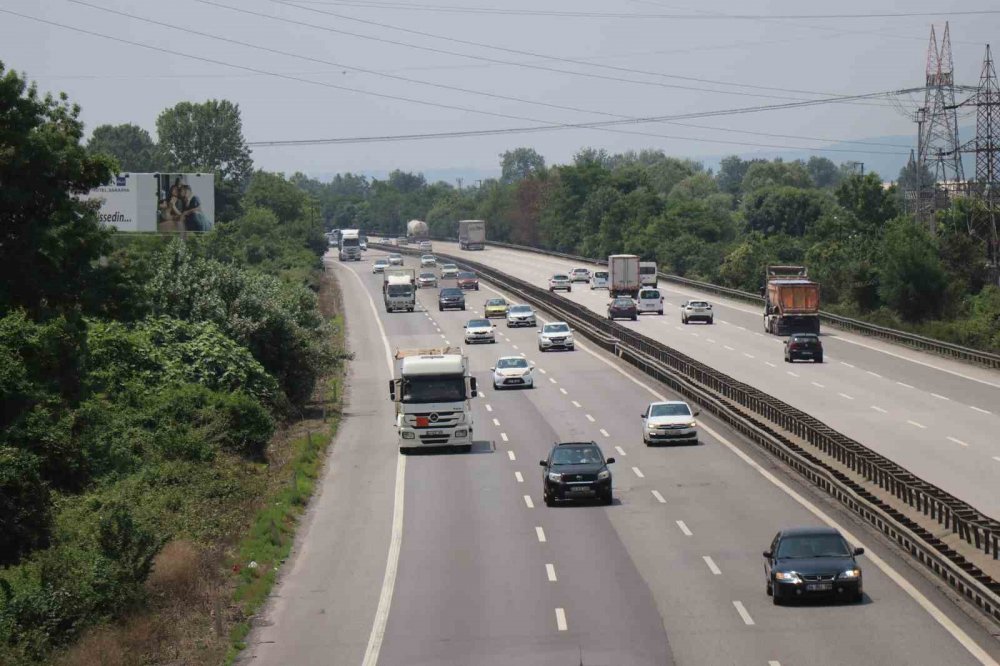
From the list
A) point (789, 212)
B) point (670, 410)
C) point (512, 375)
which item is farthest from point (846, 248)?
point (670, 410)

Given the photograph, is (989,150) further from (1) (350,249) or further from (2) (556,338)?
(1) (350,249)

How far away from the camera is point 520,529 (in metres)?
32.6

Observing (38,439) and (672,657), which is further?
(38,439)

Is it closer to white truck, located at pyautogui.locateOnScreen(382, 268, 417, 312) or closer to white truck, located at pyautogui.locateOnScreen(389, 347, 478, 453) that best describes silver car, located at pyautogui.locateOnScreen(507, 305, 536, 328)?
white truck, located at pyautogui.locateOnScreen(382, 268, 417, 312)

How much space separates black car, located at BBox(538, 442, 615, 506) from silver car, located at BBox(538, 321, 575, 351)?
3989cm

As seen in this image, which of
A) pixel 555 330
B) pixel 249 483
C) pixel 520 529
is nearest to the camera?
pixel 520 529

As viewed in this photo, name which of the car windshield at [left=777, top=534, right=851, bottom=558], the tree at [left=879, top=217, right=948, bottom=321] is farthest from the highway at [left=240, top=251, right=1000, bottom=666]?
the tree at [left=879, top=217, right=948, bottom=321]

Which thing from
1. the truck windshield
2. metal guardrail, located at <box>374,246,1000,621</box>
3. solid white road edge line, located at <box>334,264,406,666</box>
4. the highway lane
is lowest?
solid white road edge line, located at <box>334,264,406,666</box>

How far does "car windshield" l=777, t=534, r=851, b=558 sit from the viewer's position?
81.2 ft

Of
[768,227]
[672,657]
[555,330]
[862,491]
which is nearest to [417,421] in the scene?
[862,491]

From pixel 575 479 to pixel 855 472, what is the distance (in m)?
7.60

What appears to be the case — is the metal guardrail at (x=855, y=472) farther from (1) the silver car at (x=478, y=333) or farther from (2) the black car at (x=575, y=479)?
(1) the silver car at (x=478, y=333)

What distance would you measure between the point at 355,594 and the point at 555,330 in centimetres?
4980

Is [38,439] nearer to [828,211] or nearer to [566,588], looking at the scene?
[566,588]
